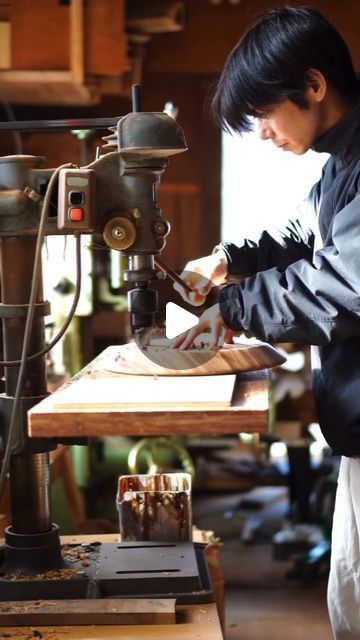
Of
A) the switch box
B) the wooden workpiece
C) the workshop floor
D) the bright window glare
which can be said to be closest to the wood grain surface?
the wooden workpiece

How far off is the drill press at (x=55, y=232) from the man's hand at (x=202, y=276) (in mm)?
144

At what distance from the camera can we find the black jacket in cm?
157

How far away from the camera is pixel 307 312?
5.13 feet

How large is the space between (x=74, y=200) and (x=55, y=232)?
0.10 metres

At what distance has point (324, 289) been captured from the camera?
156 cm

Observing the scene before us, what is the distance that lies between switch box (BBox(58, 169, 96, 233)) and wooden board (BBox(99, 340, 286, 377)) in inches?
10.3

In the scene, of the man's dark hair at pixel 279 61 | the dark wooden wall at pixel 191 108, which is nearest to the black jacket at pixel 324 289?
the man's dark hair at pixel 279 61

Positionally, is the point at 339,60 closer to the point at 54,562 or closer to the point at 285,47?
the point at 285,47

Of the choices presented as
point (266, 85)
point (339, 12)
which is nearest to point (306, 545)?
point (339, 12)

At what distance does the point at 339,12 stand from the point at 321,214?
2370 mm

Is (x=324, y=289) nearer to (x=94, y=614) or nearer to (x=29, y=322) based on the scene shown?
(x=29, y=322)

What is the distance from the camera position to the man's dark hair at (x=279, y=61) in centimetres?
167

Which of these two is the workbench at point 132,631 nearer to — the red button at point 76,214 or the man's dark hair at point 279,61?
the red button at point 76,214

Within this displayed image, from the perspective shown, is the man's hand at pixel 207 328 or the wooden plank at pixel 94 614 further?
the man's hand at pixel 207 328
